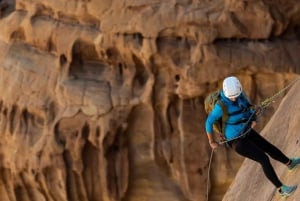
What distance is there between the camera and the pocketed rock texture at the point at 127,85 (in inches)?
366

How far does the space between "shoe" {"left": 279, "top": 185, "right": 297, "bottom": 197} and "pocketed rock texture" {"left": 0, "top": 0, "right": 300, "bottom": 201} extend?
14.4ft

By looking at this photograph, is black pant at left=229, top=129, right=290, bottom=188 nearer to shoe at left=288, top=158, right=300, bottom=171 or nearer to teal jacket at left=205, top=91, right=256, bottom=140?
teal jacket at left=205, top=91, right=256, bottom=140

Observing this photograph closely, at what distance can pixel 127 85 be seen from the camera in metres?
9.78

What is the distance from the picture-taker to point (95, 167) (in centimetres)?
1023

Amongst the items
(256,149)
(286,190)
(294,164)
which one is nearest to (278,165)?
(294,164)

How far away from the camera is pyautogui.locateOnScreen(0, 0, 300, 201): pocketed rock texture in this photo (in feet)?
30.5

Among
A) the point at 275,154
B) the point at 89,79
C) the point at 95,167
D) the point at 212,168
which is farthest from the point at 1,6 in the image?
the point at 275,154

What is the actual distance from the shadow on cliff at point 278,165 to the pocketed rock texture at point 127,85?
6.27ft

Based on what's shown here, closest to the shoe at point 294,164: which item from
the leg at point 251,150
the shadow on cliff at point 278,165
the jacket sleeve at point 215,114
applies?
the shadow on cliff at point 278,165

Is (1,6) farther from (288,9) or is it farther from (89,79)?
(288,9)

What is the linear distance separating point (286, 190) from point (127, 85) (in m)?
5.03

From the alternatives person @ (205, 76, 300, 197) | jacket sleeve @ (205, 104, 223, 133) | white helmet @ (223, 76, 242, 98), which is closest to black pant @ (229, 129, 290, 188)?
person @ (205, 76, 300, 197)

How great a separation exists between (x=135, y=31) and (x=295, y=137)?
3841 mm

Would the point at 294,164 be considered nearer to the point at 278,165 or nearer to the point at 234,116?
the point at 234,116
